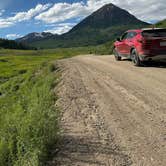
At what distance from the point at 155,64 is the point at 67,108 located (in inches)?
363

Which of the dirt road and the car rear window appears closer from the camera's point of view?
the dirt road

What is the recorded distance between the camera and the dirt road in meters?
5.85

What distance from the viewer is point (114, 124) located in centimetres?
746

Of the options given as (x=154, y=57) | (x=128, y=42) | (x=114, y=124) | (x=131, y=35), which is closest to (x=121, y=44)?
(x=128, y=42)

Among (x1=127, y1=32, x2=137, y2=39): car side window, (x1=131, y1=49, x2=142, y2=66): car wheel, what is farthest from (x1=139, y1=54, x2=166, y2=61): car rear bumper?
(x1=127, y1=32, x2=137, y2=39): car side window

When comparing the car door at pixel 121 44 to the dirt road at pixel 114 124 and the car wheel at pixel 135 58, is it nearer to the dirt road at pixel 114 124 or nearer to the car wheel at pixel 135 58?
the car wheel at pixel 135 58

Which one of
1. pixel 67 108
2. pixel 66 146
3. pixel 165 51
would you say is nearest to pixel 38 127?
pixel 66 146

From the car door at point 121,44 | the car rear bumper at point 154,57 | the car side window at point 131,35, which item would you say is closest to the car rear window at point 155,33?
the car side window at point 131,35

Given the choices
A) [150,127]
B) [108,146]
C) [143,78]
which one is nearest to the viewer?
[108,146]

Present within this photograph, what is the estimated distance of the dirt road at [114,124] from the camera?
230 inches

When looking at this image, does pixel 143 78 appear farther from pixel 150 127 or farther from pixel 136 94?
pixel 150 127

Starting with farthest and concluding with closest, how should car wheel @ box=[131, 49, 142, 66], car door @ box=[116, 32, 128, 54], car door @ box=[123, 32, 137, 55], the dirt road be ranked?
car door @ box=[116, 32, 128, 54] < car door @ box=[123, 32, 137, 55] < car wheel @ box=[131, 49, 142, 66] < the dirt road

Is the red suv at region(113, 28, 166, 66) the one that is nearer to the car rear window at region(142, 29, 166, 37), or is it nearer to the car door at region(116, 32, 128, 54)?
the car rear window at region(142, 29, 166, 37)

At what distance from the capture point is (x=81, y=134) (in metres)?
7.11
